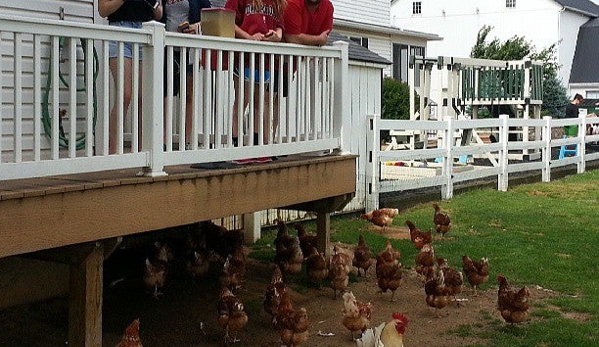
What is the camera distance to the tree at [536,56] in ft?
131

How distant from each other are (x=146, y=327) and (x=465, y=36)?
42.4m

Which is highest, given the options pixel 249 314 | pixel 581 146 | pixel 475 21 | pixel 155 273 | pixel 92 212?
pixel 475 21

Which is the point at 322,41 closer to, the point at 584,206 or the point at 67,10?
the point at 67,10

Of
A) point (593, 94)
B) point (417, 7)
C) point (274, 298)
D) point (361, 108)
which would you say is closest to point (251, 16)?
point (274, 298)

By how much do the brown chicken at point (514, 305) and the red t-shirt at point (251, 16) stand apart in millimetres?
2966

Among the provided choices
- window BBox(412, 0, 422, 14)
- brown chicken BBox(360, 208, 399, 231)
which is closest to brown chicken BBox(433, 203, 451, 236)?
brown chicken BBox(360, 208, 399, 231)

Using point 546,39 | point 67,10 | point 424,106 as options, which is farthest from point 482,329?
point 546,39

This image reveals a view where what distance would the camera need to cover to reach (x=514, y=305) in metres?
7.32

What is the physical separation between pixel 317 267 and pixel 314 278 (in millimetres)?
165

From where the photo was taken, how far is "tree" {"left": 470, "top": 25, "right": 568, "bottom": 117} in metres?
Result: 40.1

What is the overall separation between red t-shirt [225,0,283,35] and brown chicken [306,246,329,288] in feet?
8.07

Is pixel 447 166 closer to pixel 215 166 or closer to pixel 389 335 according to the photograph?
pixel 215 166

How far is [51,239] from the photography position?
5.01 m

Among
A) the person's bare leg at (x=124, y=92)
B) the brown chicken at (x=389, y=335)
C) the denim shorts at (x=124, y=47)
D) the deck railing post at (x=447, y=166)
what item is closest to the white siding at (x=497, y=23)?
the deck railing post at (x=447, y=166)
